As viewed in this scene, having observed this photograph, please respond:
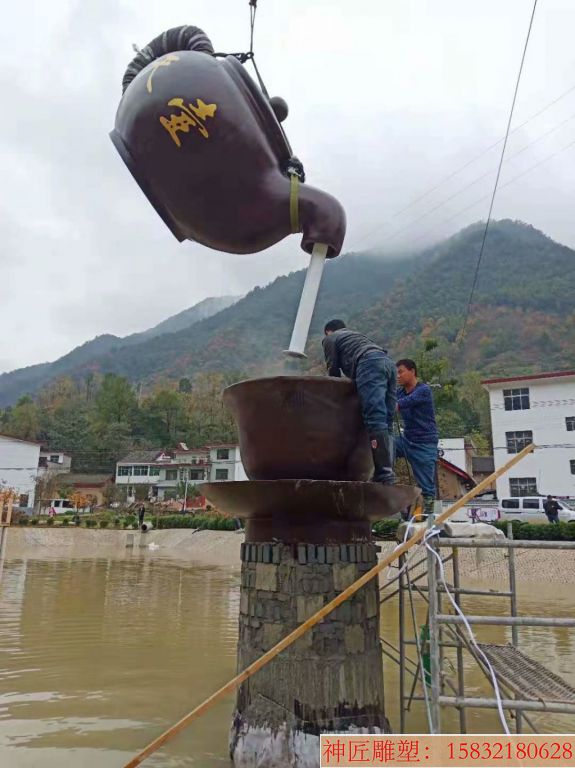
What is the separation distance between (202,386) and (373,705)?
244ft

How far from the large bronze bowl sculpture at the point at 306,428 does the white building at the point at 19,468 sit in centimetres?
5174

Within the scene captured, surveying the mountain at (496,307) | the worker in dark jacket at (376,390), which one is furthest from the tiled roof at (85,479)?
the worker in dark jacket at (376,390)

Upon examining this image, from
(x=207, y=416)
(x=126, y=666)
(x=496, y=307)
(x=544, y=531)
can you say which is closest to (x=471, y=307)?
(x=496, y=307)

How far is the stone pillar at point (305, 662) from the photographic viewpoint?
4.18m

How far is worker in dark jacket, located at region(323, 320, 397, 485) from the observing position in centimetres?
443

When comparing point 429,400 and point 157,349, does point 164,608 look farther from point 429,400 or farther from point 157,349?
A: point 157,349

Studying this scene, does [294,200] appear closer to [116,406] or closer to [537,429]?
[537,429]

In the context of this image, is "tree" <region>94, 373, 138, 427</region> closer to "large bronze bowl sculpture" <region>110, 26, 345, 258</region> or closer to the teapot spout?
"large bronze bowl sculpture" <region>110, 26, 345, 258</region>

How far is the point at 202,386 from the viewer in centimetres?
7794

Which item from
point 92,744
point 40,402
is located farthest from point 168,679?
point 40,402

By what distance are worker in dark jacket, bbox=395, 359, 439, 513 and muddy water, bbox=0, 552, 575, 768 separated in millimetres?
2528

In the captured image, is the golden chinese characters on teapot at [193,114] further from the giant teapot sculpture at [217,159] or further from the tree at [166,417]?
the tree at [166,417]

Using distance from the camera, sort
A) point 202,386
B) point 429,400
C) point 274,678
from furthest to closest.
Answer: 1. point 202,386
2. point 429,400
3. point 274,678

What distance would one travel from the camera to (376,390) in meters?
4.43
